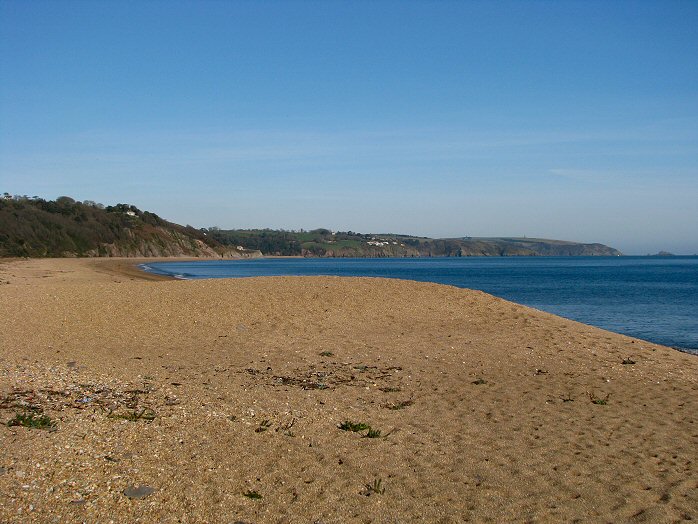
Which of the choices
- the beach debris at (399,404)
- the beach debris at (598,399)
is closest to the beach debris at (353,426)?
the beach debris at (399,404)

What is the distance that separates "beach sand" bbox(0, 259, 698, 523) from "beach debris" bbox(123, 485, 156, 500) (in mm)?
29

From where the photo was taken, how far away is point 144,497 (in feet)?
19.1

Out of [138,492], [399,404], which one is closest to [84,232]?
[399,404]

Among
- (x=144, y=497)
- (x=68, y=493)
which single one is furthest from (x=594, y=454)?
(x=68, y=493)

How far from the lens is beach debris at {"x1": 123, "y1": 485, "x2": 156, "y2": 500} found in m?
5.82

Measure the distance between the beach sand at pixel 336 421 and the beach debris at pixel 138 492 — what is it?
0.03 meters

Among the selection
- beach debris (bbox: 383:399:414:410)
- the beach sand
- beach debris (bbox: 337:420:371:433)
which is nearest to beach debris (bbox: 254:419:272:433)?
the beach sand

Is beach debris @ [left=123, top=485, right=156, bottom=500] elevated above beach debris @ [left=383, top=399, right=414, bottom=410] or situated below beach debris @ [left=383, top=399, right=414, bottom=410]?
above

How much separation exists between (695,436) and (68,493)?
814 cm

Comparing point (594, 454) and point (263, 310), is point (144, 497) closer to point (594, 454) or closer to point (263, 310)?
point (594, 454)

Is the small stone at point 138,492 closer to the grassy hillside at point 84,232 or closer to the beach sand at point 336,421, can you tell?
the beach sand at point 336,421

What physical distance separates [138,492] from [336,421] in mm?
3438

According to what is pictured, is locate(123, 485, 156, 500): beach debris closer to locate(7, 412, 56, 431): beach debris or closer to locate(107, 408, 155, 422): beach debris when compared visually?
locate(7, 412, 56, 431): beach debris

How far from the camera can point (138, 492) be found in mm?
5910
